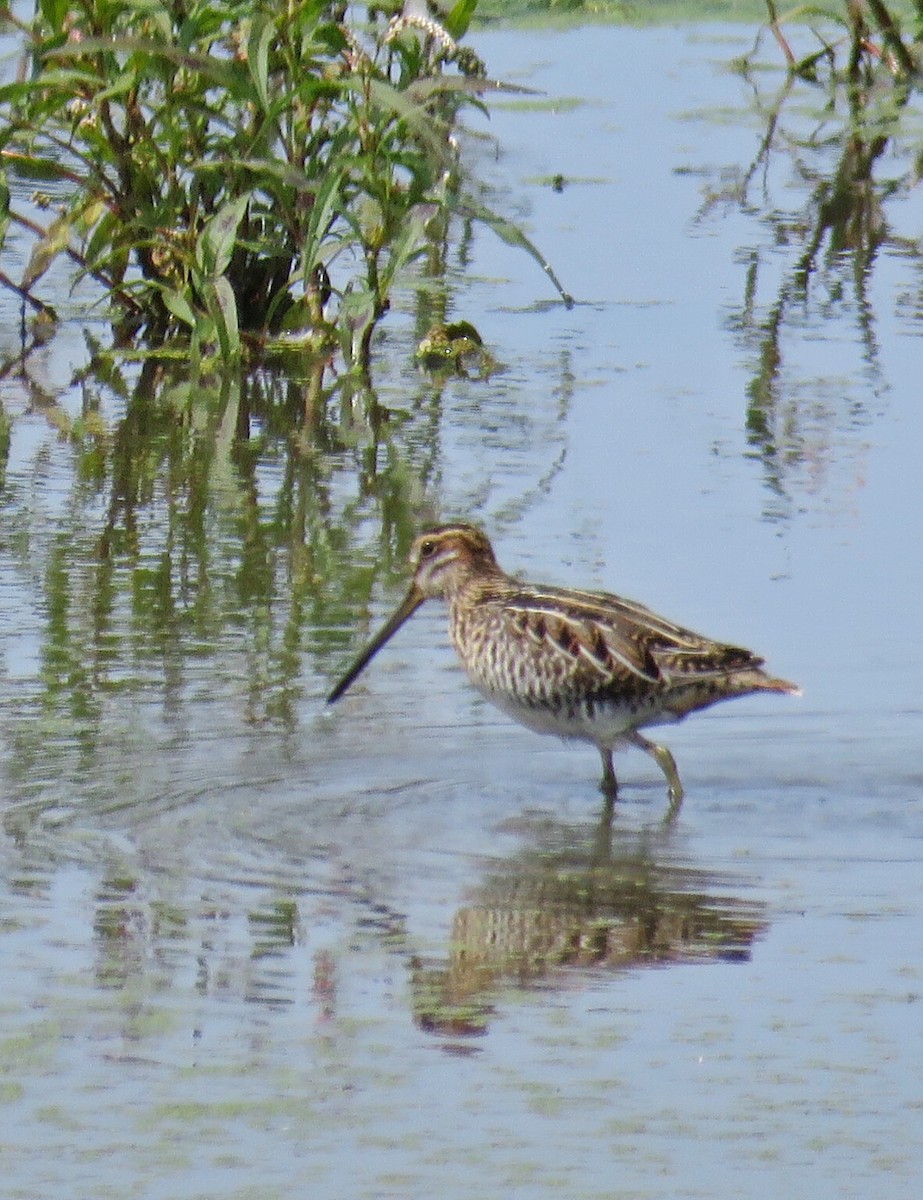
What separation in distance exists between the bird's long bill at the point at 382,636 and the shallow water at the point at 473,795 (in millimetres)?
72

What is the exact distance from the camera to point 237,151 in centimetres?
870

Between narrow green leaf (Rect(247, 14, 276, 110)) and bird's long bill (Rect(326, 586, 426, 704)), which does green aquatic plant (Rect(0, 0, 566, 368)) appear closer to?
narrow green leaf (Rect(247, 14, 276, 110))

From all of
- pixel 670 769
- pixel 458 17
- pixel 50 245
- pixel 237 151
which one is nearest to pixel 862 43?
pixel 458 17

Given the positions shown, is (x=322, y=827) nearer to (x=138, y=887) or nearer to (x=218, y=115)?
(x=138, y=887)

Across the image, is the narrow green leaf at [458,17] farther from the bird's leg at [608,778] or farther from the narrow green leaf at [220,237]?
the bird's leg at [608,778]

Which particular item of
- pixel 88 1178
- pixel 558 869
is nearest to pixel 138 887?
pixel 558 869

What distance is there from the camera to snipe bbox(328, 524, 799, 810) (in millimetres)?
5859

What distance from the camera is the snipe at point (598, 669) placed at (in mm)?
5859

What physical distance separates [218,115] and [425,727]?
314 cm

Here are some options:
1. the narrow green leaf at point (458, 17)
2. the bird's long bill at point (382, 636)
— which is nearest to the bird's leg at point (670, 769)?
the bird's long bill at point (382, 636)

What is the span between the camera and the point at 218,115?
853 centimetres

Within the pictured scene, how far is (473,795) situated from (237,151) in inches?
143

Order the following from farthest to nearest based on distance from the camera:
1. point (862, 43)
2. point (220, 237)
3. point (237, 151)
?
1. point (862, 43)
2. point (237, 151)
3. point (220, 237)

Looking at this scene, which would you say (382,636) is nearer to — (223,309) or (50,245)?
(223,309)
